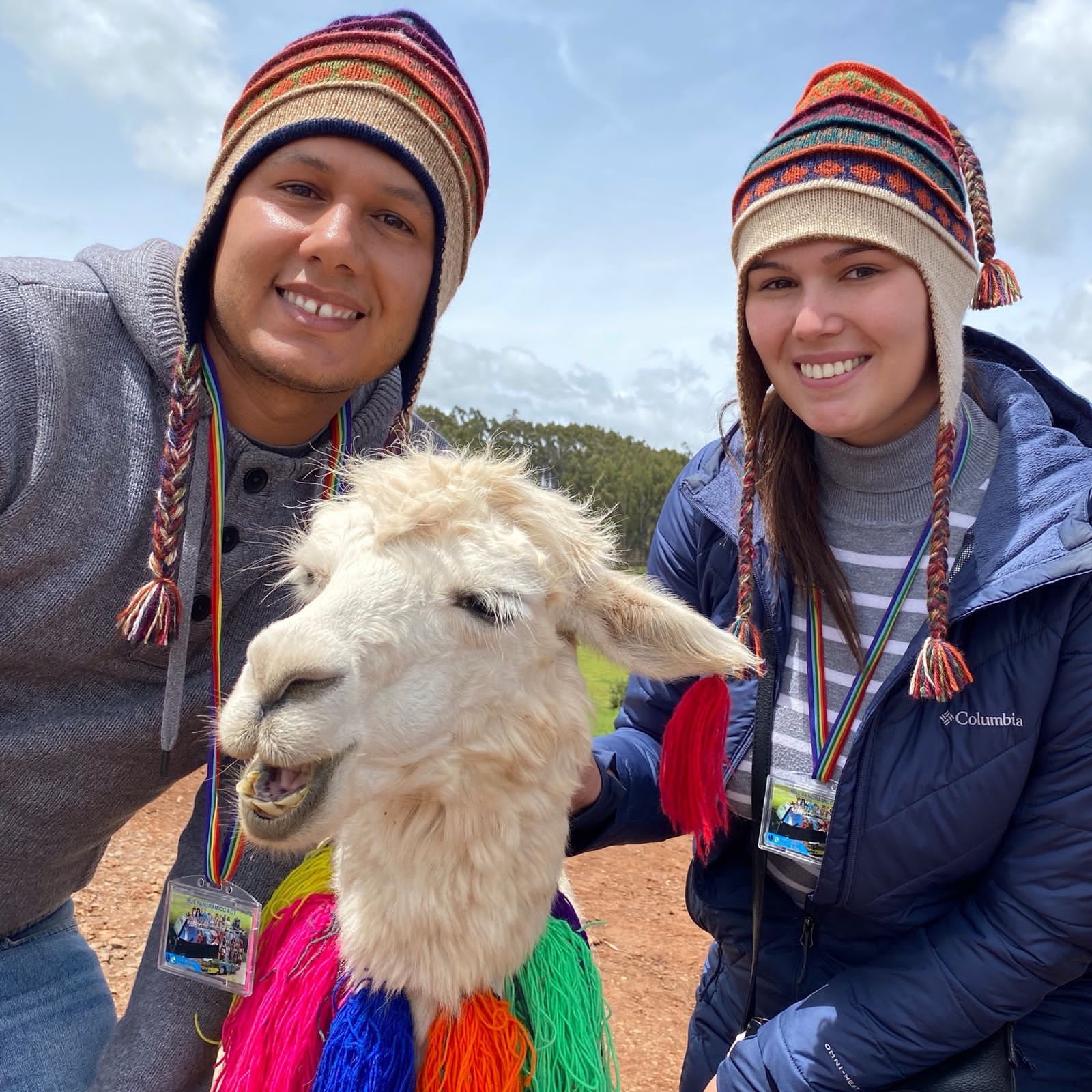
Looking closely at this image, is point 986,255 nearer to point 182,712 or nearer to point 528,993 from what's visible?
point 528,993

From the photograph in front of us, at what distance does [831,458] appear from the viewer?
7.29 feet

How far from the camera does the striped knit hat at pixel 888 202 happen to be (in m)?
1.89

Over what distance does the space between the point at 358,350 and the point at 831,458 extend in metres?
1.25

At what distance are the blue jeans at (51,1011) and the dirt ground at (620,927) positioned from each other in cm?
157

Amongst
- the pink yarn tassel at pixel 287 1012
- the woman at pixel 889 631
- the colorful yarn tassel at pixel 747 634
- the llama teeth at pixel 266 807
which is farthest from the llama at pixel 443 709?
the woman at pixel 889 631

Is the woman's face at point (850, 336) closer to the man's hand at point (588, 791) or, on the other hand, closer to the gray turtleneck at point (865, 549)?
the gray turtleneck at point (865, 549)

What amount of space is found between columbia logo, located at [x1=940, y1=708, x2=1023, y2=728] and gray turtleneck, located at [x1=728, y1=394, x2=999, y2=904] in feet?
0.71

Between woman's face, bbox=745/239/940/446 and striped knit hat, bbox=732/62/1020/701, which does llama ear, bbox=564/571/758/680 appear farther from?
woman's face, bbox=745/239/940/446

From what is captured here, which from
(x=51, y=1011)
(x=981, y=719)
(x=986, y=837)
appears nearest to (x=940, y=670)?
(x=981, y=719)

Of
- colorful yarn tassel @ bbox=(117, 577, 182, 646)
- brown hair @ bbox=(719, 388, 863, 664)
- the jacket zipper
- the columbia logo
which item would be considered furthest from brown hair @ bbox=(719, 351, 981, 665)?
colorful yarn tassel @ bbox=(117, 577, 182, 646)

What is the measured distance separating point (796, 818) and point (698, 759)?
0.28 m

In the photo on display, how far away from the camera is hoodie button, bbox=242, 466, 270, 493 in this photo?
207 cm

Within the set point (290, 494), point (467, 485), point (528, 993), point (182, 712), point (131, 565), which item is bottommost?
point (528, 993)

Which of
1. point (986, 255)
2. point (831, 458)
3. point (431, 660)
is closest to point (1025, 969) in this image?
point (831, 458)
